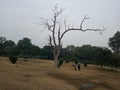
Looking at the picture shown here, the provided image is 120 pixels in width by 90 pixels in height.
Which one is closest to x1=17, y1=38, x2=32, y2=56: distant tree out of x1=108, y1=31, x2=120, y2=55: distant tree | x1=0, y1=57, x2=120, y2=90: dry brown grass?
x1=108, y1=31, x2=120, y2=55: distant tree

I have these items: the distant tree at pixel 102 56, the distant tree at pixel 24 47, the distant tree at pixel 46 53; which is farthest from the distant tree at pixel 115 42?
the distant tree at pixel 24 47

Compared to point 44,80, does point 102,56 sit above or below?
above

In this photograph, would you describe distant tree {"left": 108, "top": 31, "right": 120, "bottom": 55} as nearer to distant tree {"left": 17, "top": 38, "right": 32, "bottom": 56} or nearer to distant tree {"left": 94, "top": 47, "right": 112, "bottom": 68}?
distant tree {"left": 94, "top": 47, "right": 112, "bottom": 68}

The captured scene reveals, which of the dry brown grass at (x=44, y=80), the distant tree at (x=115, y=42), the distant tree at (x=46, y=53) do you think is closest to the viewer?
the dry brown grass at (x=44, y=80)

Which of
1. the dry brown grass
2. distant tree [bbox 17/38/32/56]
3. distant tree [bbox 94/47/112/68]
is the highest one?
distant tree [bbox 17/38/32/56]

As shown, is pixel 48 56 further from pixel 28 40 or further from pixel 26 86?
pixel 26 86

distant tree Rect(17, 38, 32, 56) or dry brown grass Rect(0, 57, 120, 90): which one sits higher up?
distant tree Rect(17, 38, 32, 56)

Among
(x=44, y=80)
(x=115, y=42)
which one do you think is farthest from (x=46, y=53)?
(x=44, y=80)

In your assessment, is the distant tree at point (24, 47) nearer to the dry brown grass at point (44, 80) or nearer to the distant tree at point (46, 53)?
the distant tree at point (46, 53)

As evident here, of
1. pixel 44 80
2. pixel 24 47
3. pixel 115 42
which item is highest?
pixel 115 42

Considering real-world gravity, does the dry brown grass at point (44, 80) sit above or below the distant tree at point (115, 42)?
below

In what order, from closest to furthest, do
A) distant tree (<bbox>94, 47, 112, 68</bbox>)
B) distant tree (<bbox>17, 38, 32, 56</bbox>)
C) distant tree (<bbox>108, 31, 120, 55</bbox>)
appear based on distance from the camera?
distant tree (<bbox>94, 47, 112, 68</bbox>) → distant tree (<bbox>108, 31, 120, 55</bbox>) → distant tree (<bbox>17, 38, 32, 56</bbox>)

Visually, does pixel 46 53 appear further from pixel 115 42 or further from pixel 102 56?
pixel 102 56

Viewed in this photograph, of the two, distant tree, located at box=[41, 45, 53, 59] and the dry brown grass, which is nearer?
the dry brown grass
